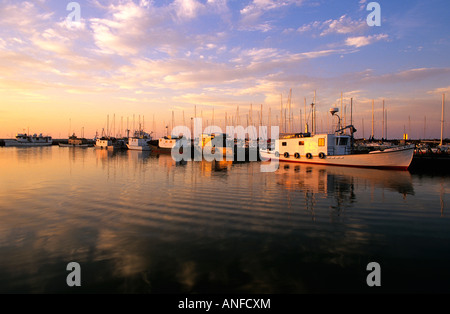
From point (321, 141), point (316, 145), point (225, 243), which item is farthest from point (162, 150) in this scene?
point (225, 243)

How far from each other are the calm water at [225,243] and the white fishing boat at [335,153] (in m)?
17.1

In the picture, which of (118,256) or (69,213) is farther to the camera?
(69,213)

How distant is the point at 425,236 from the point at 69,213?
51.8 ft

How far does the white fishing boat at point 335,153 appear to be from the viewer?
103 feet

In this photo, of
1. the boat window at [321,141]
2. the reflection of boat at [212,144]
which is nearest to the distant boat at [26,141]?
the reflection of boat at [212,144]

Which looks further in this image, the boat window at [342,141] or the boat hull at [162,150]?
the boat hull at [162,150]

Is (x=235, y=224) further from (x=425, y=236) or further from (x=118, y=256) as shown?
(x=425, y=236)

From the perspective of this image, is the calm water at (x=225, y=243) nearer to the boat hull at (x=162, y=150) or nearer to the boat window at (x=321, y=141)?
the boat window at (x=321, y=141)

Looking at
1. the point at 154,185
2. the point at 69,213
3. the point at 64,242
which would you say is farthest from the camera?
the point at 154,185

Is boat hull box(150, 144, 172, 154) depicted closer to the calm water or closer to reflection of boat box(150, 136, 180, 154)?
reflection of boat box(150, 136, 180, 154)

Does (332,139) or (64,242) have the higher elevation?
(332,139)

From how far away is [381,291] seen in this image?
19.3 ft

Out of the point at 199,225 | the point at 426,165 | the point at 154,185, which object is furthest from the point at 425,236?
the point at 426,165

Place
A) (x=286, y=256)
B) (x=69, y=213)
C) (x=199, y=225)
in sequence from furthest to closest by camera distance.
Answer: (x=69, y=213)
(x=199, y=225)
(x=286, y=256)
